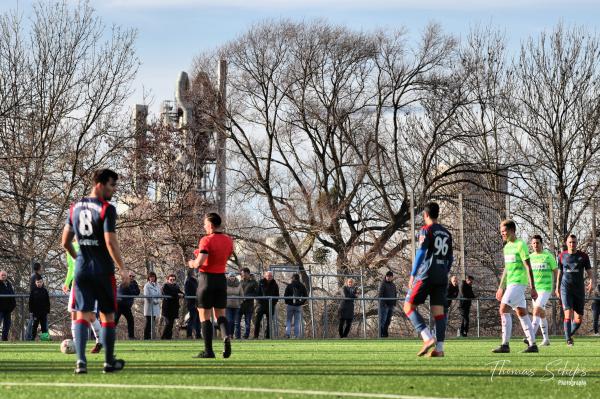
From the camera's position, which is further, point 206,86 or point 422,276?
point 206,86

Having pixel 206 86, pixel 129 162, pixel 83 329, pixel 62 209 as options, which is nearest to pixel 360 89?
pixel 206 86

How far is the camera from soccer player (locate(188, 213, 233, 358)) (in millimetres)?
14789

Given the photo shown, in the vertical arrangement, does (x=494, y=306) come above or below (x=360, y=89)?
below

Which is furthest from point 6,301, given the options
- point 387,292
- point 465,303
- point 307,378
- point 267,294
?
point 307,378

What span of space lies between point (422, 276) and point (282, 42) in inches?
1442

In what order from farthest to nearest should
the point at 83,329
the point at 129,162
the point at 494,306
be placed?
the point at 129,162 < the point at 494,306 < the point at 83,329

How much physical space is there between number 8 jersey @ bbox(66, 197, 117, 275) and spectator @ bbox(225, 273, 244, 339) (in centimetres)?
1956

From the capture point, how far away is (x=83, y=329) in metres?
11.6

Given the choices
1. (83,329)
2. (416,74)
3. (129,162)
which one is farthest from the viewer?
(416,74)

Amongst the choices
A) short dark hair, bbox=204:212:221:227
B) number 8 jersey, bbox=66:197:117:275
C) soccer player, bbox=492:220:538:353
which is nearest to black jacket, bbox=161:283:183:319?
soccer player, bbox=492:220:538:353

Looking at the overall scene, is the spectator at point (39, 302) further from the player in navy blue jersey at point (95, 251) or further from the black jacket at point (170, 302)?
the player in navy blue jersey at point (95, 251)

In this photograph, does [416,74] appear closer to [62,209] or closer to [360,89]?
[360,89]

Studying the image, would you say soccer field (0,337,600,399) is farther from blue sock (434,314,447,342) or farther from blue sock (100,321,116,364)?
blue sock (434,314,447,342)

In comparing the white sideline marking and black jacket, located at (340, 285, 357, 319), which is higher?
black jacket, located at (340, 285, 357, 319)
